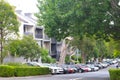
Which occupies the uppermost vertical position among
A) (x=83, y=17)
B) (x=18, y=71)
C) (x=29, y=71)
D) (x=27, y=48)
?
(x=83, y=17)

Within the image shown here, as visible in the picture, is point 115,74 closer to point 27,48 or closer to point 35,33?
point 27,48

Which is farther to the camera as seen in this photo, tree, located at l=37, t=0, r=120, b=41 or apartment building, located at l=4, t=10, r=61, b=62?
apartment building, located at l=4, t=10, r=61, b=62

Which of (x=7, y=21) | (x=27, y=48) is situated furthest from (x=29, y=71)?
(x=27, y=48)

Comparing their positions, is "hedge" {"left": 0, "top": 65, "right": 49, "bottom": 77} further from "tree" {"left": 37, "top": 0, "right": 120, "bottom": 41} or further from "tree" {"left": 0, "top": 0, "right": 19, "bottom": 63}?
"tree" {"left": 37, "top": 0, "right": 120, "bottom": 41}

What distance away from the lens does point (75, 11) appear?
27.7m

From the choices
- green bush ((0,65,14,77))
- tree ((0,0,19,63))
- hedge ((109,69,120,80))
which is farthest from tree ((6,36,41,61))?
hedge ((109,69,120,80))

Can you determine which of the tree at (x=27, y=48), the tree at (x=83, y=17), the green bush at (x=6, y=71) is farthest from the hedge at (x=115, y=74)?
the tree at (x=27, y=48)

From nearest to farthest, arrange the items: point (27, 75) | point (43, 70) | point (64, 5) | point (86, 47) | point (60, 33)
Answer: point (64, 5)
point (60, 33)
point (27, 75)
point (43, 70)
point (86, 47)

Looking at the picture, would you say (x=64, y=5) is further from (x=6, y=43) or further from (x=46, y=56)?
(x=46, y=56)

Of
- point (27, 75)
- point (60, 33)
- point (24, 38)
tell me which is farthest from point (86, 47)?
point (60, 33)

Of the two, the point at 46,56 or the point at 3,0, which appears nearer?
the point at 3,0

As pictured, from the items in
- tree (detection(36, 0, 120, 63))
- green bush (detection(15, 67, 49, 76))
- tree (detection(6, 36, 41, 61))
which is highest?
tree (detection(36, 0, 120, 63))

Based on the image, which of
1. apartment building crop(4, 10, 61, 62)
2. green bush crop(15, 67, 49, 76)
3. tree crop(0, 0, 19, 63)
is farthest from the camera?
apartment building crop(4, 10, 61, 62)

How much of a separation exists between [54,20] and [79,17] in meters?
4.76
